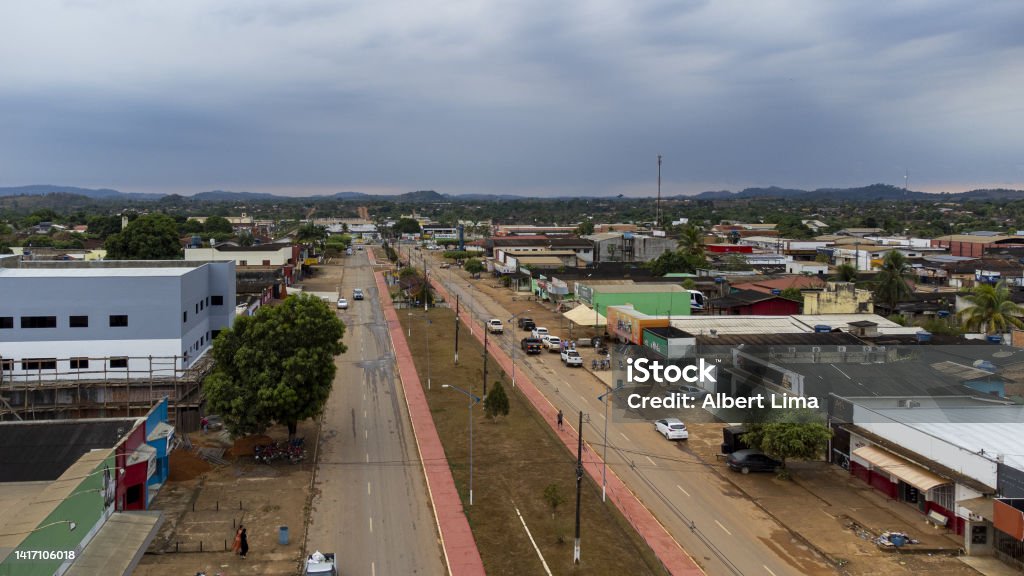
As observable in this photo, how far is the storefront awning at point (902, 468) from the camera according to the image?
29.8m

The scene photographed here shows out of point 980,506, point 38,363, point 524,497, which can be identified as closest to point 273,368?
point 524,497

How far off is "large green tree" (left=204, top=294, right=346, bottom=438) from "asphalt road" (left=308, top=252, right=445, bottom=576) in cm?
346

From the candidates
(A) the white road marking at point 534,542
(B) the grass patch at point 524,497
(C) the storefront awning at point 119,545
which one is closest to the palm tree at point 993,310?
(B) the grass patch at point 524,497

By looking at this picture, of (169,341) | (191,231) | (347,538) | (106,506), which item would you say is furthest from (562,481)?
(191,231)

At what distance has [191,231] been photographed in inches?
7367

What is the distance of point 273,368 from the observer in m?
37.4

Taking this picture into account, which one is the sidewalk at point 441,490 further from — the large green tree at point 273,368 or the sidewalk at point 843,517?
the sidewalk at point 843,517

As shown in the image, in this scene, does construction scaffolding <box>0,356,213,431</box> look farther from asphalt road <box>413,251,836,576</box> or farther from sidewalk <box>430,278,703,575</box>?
asphalt road <box>413,251,836,576</box>

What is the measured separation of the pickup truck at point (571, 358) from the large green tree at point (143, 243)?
6841cm

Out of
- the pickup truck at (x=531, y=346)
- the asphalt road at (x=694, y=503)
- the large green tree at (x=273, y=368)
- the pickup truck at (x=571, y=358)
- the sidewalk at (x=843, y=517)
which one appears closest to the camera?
the asphalt road at (x=694, y=503)

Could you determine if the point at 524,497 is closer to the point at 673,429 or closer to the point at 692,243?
the point at 673,429

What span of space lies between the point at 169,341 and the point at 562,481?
2578cm

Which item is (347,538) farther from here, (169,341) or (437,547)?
(169,341)

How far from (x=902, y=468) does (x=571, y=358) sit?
3012 centimetres
